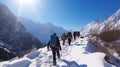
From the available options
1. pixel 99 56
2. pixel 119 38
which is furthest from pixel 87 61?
pixel 119 38

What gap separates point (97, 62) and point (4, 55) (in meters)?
93.5

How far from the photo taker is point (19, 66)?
1423 centimetres

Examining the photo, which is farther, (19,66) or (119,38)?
(119,38)

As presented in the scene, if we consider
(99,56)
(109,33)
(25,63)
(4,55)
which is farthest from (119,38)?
(4,55)

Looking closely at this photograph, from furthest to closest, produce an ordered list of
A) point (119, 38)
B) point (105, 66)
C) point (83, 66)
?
1. point (119, 38)
2. point (83, 66)
3. point (105, 66)

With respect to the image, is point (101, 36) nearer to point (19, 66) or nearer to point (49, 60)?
point (49, 60)

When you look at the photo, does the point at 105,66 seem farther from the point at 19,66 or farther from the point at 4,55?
the point at 4,55

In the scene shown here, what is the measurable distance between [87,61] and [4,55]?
92.3 metres

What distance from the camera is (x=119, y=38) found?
28578mm

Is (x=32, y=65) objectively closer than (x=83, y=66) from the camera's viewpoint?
No

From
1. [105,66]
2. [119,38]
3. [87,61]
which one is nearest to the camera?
[105,66]

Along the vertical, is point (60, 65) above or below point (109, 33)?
below

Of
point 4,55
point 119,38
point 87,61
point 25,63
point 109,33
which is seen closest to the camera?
point 87,61

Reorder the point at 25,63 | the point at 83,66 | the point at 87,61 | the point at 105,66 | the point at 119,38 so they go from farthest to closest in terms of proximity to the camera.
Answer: the point at 119,38 → the point at 25,63 → the point at 87,61 → the point at 83,66 → the point at 105,66
